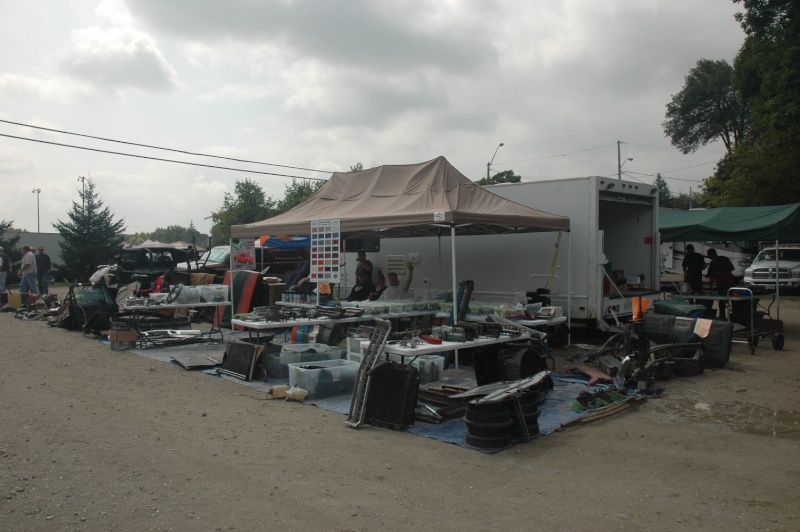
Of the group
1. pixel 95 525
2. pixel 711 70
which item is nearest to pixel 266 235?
pixel 95 525

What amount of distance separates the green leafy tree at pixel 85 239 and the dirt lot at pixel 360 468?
26703mm

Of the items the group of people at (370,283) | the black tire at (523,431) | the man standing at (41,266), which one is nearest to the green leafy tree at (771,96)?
the group of people at (370,283)

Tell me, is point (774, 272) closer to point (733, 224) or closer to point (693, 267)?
point (693, 267)

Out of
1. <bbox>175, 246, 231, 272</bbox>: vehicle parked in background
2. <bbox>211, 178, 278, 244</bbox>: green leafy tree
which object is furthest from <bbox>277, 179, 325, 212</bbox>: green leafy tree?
<bbox>175, 246, 231, 272</bbox>: vehicle parked in background

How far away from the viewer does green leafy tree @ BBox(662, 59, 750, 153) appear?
48.0m

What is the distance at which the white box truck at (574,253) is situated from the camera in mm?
10422

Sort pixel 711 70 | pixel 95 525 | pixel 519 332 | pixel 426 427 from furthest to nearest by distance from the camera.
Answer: pixel 711 70 < pixel 519 332 < pixel 426 427 < pixel 95 525

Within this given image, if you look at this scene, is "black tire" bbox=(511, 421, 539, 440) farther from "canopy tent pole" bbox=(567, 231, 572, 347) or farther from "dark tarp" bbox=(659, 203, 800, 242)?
"dark tarp" bbox=(659, 203, 800, 242)

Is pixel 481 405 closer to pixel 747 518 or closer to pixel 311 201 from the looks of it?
pixel 747 518

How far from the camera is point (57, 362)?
9.51 m

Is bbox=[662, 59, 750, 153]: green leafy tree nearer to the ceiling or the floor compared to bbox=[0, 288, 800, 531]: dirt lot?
nearer to the ceiling

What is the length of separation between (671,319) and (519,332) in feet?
→ 8.97

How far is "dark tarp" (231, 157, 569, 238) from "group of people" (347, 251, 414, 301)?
92 cm

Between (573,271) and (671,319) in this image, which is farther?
(573,271)
